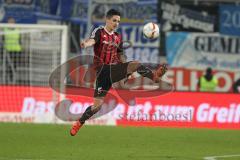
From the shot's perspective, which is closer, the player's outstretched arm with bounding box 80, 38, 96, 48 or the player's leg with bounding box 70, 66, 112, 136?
the player's outstretched arm with bounding box 80, 38, 96, 48

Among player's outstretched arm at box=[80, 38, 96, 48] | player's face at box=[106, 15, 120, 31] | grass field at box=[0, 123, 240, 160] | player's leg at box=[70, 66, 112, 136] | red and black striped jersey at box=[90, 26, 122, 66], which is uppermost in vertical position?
player's face at box=[106, 15, 120, 31]

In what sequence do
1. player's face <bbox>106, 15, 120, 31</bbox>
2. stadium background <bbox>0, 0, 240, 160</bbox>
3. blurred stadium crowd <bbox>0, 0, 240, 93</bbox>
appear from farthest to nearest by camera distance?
blurred stadium crowd <bbox>0, 0, 240, 93</bbox> < stadium background <bbox>0, 0, 240, 160</bbox> < player's face <bbox>106, 15, 120, 31</bbox>

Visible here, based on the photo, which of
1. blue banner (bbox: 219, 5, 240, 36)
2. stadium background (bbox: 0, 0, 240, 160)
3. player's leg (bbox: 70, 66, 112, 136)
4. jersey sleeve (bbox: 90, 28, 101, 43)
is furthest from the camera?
blue banner (bbox: 219, 5, 240, 36)

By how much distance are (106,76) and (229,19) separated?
1543 centimetres

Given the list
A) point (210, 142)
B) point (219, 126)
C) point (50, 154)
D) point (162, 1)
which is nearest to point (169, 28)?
point (162, 1)

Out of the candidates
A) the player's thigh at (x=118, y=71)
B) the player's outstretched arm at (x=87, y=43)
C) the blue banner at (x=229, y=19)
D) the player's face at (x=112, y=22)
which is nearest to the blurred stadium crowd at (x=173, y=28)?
the blue banner at (x=229, y=19)

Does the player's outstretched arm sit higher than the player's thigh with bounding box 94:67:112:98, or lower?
higher

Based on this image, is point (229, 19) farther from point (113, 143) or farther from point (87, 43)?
point (87, 43)

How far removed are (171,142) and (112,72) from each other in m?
2.35

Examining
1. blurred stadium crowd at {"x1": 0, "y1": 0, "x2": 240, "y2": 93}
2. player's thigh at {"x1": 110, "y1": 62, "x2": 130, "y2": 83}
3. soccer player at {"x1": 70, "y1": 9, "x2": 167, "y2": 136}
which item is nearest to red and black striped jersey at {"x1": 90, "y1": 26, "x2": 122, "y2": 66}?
soccer player at {"x1": 70, "y1": 9, "x2": 167, "y2": 136}

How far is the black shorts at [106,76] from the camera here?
14.7m

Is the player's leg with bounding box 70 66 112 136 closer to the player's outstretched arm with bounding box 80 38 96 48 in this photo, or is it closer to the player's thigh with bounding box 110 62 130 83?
the player's thigh with bounding box 110 62 130 83

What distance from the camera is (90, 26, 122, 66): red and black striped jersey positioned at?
14.5m

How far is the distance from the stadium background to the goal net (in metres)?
0.03
